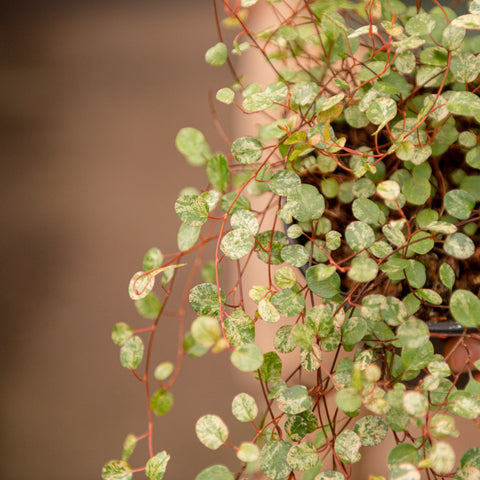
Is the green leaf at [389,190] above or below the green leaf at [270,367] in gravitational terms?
above

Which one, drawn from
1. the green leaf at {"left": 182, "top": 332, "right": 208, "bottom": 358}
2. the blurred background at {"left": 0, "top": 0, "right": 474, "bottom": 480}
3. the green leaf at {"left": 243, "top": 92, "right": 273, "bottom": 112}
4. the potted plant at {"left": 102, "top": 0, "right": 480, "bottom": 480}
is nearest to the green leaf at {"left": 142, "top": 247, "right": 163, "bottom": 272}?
the potted plant at {"left": 102, "top": 0, "right": 480, "bottom": 480}

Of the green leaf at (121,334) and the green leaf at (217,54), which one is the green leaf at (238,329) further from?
the green leaf at (217,54)

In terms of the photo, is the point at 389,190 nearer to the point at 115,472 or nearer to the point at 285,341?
the point at 285,341

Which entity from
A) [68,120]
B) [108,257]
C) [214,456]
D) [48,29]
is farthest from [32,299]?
[48,29]

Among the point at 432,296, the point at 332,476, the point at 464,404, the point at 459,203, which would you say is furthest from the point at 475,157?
the point at 332,476

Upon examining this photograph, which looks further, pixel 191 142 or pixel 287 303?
pixel 191 142

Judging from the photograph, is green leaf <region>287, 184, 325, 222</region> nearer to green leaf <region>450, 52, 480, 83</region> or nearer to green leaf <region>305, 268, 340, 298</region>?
green leaf <region>305, 268, 340, 298</region>

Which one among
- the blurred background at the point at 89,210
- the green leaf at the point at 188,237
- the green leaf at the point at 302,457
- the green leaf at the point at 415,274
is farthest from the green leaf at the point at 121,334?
the blurred background at the point at 89,210
